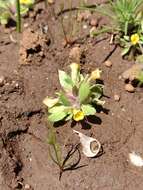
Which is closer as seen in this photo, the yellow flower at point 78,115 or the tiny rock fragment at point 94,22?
the yellow flower at point 78,115

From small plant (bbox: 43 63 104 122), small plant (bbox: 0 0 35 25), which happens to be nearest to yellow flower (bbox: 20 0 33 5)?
small plant (bbox: 0 0 35 25)

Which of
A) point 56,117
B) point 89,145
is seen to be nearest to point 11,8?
point 56,117

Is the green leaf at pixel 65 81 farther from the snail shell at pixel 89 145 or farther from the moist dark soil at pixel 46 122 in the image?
the snail shell at pixel 89 145

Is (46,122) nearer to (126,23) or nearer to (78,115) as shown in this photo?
(78,115)

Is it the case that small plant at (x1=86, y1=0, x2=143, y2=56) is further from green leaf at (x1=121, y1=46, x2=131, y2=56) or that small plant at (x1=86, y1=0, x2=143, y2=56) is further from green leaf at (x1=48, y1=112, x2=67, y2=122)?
green leaf at (x1=48, y1=112, x2=67, y2=122)

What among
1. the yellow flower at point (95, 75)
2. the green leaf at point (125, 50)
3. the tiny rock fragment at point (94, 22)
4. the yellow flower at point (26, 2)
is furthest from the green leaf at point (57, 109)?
the yellow flower at point (26, 2)

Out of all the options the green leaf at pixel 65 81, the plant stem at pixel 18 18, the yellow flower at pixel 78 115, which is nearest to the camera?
the yellow flower at pixel 78 115

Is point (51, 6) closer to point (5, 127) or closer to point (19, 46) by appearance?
point (19, 46)
